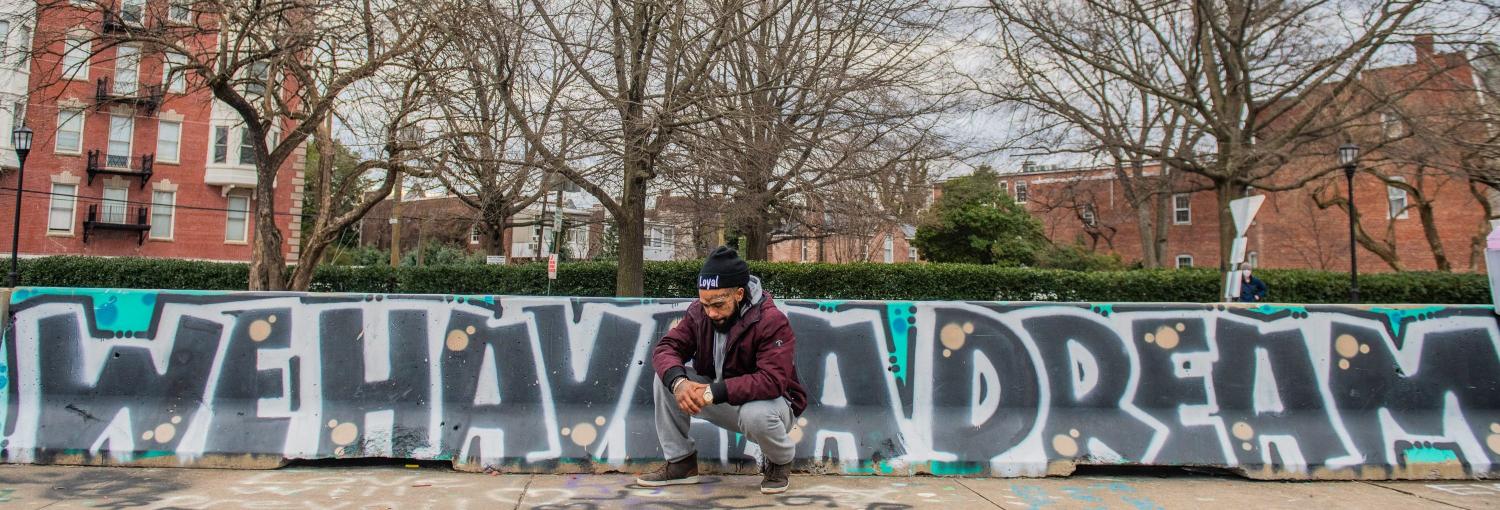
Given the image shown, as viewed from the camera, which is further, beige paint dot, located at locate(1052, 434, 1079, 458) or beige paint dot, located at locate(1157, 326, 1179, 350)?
beige paint dot, located at locate(1157, 326, 1179, 350)

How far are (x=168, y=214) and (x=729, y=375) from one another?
115 ft

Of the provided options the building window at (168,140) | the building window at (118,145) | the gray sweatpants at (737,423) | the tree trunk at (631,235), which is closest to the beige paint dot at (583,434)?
the gray sweatpants at (737,423)

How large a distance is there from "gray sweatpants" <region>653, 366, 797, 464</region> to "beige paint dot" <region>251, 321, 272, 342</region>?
241cm

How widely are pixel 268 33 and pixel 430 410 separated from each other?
446 inches

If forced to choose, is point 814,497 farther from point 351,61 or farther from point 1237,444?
point 351,61

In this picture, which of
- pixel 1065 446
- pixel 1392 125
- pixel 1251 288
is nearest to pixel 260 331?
pixel 1065 446

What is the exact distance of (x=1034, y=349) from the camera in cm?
482

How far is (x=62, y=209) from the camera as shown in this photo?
1142 inches

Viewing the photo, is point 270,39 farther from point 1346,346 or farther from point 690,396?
point 1346,346

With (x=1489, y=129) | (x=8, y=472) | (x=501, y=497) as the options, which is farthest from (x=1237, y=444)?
(x=1489, y=129)

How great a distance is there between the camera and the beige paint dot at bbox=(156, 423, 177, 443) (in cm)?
452

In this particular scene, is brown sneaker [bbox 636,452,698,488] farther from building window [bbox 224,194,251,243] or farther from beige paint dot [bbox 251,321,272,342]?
building window [bbox 224,194,251,243]

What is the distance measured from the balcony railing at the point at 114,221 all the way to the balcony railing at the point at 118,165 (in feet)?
3.37

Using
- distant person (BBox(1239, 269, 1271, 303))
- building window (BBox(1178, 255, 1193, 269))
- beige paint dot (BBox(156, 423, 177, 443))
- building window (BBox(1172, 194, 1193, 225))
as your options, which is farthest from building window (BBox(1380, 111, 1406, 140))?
building window (BBox(1178, 255, 1193, 269))
